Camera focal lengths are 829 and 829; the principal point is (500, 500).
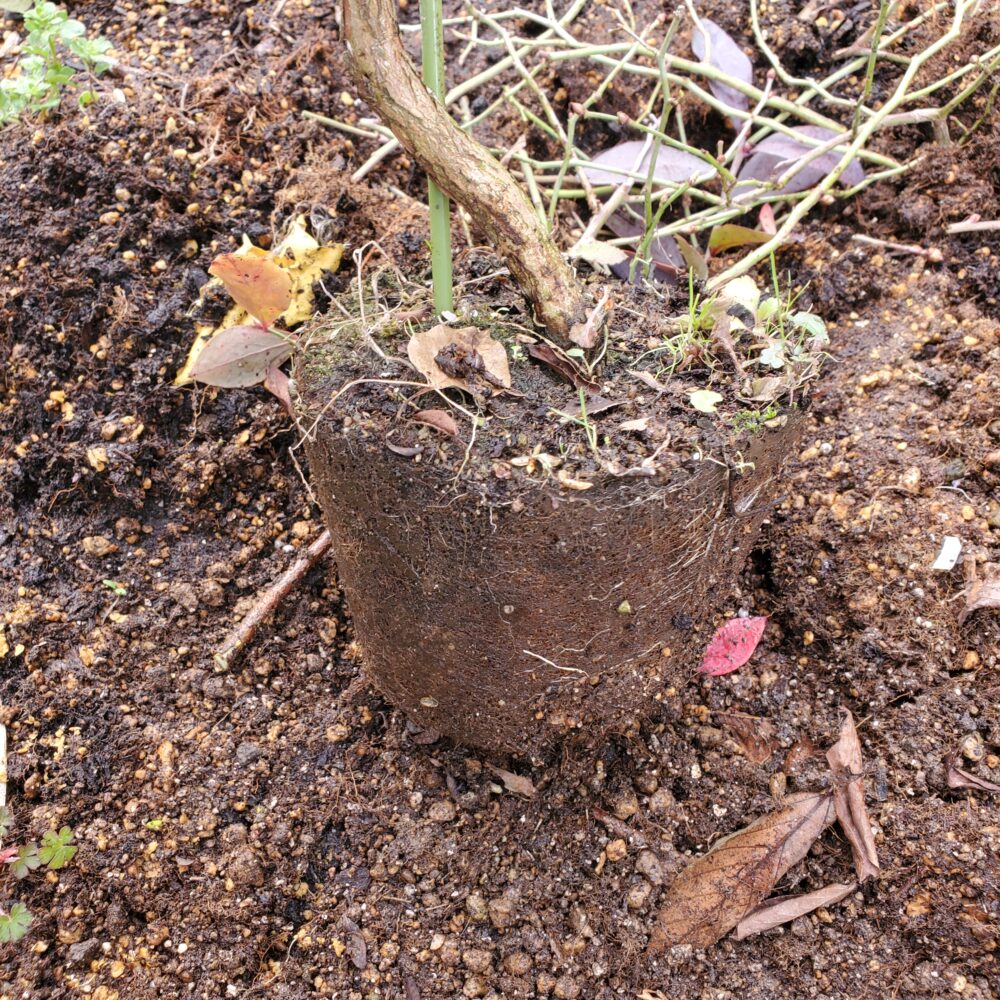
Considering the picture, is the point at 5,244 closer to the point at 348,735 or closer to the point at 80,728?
the point at 80,728

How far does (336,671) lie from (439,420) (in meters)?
0.61

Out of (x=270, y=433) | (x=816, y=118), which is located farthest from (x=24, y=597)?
(x=816, y=118)

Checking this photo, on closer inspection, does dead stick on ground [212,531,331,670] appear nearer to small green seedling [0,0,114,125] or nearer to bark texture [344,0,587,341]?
bark texture [344,0,587,341]

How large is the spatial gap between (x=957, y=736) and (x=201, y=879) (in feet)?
3.54

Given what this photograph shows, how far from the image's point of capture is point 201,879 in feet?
3.76

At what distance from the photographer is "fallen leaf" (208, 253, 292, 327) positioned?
3.78 feet

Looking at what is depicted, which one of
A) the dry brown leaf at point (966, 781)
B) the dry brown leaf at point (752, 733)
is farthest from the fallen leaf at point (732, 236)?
the dry brown leaf at point (966, 781)

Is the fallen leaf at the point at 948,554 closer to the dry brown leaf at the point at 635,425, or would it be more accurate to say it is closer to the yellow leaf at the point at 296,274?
the dry brown leaf at the point at 635,425

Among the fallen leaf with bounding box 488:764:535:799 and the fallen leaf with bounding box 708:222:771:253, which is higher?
the fallen leaf with bounding box 708:222:771:253

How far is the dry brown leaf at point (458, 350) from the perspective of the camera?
889mm

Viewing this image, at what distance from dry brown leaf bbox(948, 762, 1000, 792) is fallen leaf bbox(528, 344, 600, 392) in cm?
76

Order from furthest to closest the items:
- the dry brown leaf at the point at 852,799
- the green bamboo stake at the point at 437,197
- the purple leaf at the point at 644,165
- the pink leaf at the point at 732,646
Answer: the purple leaf at the point at 644,165 → the pink leaf at the point at 732,646 → the dry brown leaf at the point at 852,799 → the green bamboo stake at the point at 437,197

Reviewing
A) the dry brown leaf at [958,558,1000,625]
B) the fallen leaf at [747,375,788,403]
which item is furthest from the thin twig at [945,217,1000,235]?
the fallen leaf at [747,375,788,403]

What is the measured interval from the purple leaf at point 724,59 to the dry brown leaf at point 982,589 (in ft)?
3.51
